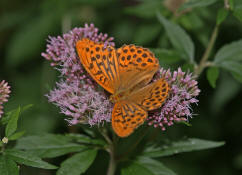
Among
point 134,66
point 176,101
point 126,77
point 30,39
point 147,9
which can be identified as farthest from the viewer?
point 30,39

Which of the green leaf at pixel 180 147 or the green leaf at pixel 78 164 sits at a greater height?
the green leaf at pixel 78 164

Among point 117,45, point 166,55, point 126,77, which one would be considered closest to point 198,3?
point 166,55

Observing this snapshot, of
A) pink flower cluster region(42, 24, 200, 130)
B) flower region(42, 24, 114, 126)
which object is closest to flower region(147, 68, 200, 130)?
pink flower cluster region(42, 24, 200, 130)

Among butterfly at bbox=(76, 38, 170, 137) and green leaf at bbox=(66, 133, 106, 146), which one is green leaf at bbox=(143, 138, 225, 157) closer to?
green leaf at bbox=(66, 133, 106, 146)

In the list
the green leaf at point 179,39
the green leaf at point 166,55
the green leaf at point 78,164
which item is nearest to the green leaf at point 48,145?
the green leaf at point 78,164

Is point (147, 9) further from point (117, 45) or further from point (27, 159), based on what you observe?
point (27, 159)

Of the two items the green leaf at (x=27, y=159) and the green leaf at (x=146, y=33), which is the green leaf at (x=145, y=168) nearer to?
the green leaf at (x=27, y=159)
